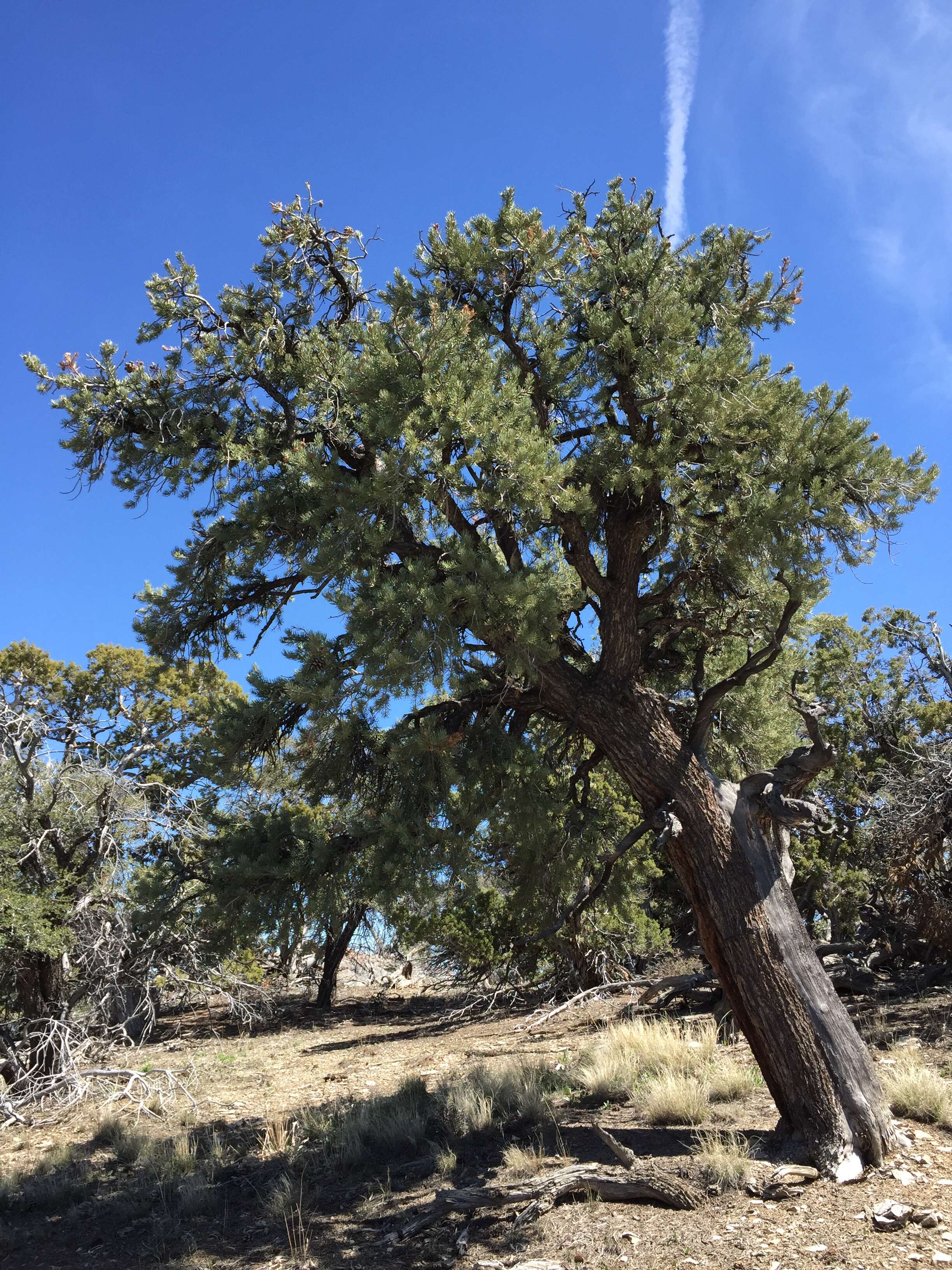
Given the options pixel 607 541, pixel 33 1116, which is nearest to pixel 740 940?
pixel 607 541

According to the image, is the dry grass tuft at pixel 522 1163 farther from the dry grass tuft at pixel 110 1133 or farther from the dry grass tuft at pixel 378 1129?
the dry grass tuft at pixel 110 1133

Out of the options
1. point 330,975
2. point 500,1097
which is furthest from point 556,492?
point 330,975

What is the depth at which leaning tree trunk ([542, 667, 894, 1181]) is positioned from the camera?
5977 millimetres

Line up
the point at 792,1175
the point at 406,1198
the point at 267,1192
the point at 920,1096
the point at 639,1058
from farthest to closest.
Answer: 1. the point at 639,1058
2. the point at 267,1192
3. the point at 920,1096
4. the point at 406,1198
5. the point at 792,1175

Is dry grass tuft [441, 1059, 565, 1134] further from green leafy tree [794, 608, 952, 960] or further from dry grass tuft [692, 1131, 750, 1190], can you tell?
green leafy tree [794, 608, 952, 960]

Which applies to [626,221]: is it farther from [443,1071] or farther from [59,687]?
[59,687]

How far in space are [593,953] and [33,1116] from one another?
8.81 meters

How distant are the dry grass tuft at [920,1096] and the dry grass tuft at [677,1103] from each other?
1.49 metres

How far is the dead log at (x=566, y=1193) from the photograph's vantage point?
5.70m

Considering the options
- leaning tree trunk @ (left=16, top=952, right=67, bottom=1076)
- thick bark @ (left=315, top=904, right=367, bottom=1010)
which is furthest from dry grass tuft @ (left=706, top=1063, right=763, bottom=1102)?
thick bark @ (left=315, top=904, right=367, bottom=1010)

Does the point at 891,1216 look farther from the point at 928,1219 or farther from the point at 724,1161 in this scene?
the point at 724,1161

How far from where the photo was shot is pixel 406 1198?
6.66m

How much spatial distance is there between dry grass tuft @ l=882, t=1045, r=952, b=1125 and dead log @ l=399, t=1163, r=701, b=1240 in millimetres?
2205

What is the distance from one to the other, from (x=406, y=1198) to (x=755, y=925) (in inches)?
135
